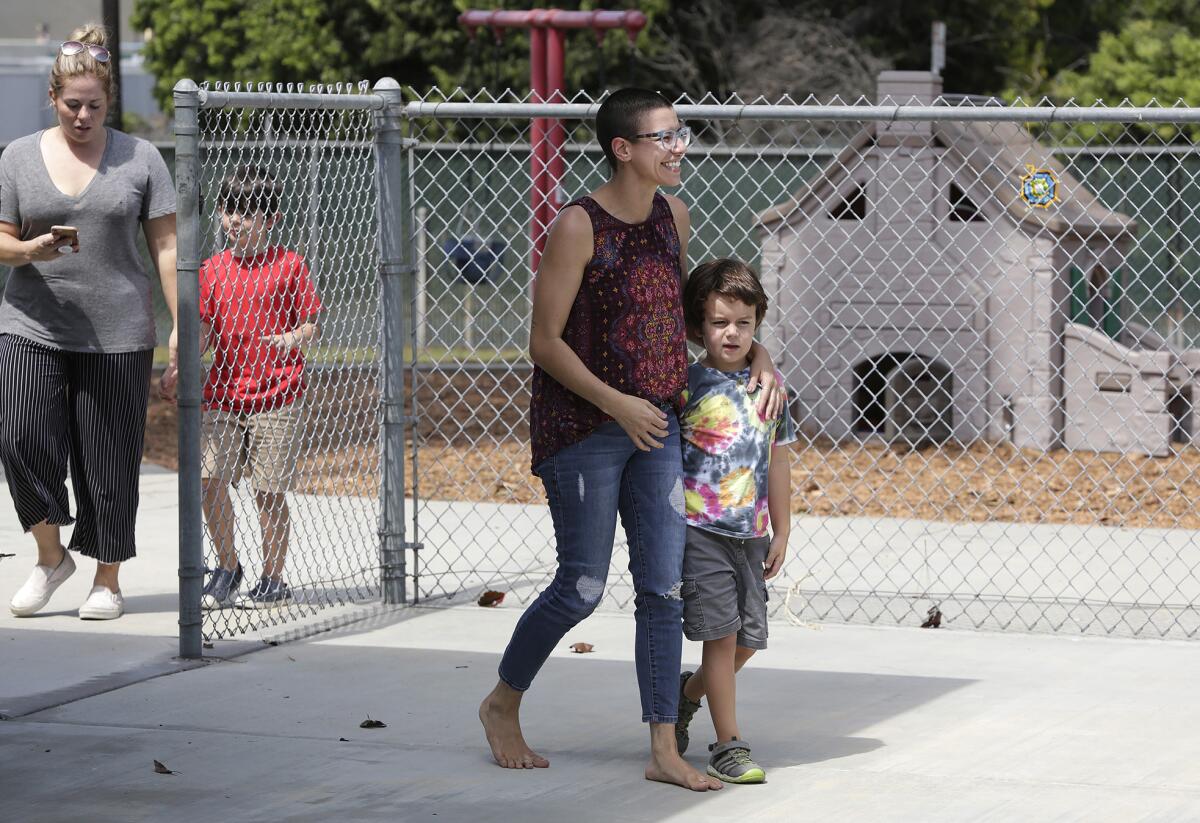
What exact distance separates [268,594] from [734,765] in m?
2.49

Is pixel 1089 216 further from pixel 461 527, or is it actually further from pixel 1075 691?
pixel 1075 691

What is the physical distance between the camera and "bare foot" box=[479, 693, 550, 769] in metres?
4.50

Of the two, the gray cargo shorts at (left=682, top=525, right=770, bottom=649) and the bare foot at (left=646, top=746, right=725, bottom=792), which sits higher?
the gray cargo shorts at (left=682, top=525, right=770, bottom=649)

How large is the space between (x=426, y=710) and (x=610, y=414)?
A: 1.31 meters

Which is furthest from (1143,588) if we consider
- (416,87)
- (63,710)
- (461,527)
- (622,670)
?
(416,87)

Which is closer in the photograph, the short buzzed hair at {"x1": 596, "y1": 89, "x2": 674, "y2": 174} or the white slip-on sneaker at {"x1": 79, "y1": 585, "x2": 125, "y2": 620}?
the short buzzed hair at {"x1": 596, "y1": 89, "x2": 674, "y2": 174}

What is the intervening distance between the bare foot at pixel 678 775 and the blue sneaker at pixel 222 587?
228cm

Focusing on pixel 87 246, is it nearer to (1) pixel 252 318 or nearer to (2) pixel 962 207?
(1) pixel 252 318

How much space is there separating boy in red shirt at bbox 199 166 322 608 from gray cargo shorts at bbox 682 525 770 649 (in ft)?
7.15

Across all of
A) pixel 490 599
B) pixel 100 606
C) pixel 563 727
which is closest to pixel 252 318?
pixel 100 606

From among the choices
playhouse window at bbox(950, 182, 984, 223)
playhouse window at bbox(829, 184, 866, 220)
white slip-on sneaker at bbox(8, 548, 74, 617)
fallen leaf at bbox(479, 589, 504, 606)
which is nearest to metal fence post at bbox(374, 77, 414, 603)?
fallen leaf at bbox(479, 589, 504, 606)

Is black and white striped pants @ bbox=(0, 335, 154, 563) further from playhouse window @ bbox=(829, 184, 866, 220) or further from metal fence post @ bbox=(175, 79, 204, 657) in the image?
playhouse window @ bbox=(829, 184, 866, 220)

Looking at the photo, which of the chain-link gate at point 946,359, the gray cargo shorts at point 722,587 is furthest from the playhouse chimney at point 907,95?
the gray cargo shorts at point 722,587

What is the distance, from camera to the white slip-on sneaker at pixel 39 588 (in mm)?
6176
